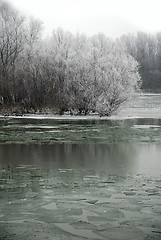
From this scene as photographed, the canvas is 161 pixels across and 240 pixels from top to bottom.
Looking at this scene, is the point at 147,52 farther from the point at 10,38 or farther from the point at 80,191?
the point at 80,191

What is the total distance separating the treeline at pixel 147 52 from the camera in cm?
11912

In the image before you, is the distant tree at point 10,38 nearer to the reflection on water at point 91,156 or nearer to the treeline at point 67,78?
the treeline at point 67,78

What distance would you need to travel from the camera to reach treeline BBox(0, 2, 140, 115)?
35781 millimetres

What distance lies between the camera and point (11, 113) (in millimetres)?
37812

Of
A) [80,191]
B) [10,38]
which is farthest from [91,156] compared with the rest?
[10,38]

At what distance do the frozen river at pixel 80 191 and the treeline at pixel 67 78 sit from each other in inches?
799

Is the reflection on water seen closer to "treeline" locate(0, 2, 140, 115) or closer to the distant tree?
"treeline" locate(0, 2, 140, 115)

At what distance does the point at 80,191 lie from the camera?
846 cm

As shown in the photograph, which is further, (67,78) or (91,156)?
(67,78)

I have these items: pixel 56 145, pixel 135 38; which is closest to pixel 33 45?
pixel 56 145

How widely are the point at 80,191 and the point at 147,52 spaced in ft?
394

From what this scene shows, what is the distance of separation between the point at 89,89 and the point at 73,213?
98.6ft

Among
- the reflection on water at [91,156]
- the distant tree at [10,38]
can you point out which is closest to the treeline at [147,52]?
the distant tree at [10,38]

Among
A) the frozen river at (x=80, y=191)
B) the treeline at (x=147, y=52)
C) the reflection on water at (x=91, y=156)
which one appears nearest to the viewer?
the frozen river at (x=80, y=191)
